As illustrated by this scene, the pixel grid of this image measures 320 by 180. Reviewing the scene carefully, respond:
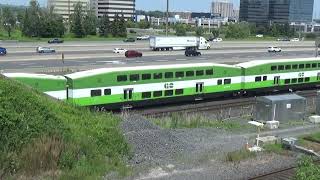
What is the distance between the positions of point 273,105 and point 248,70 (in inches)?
423

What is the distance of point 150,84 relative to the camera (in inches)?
1374

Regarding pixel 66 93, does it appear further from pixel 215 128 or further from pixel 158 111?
pixel 215 128

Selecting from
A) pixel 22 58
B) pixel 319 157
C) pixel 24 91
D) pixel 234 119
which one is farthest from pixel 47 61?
pixel 319 157

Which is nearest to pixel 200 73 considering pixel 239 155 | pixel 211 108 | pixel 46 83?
pixel 211 108

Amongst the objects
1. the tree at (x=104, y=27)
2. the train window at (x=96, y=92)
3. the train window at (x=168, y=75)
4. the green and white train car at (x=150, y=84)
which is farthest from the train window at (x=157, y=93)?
the tree at (x=104, y=27)

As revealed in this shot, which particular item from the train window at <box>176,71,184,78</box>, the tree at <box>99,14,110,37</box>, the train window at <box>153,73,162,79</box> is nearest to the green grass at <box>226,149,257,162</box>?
the train window at <box>153,73,162,79</box>

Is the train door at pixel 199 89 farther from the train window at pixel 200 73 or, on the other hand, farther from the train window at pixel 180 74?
the train window at pixel 180 74

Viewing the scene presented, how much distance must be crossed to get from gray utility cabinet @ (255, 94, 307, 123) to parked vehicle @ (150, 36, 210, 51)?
52.2 meters

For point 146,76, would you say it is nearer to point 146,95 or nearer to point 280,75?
point 146,95

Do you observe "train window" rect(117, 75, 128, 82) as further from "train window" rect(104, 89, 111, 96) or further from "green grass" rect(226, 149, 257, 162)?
"green grass" rect(226, 149, 257, 162)

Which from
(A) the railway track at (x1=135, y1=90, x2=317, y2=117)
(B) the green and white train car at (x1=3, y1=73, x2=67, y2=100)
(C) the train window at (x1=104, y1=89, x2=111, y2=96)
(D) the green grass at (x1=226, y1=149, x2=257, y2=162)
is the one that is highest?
(B) the green and white train car at (x1=3, y1=73, x2=67, y2=100)

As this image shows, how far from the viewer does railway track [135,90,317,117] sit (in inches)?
1374

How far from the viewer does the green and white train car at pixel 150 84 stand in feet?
103

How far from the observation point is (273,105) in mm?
31062
